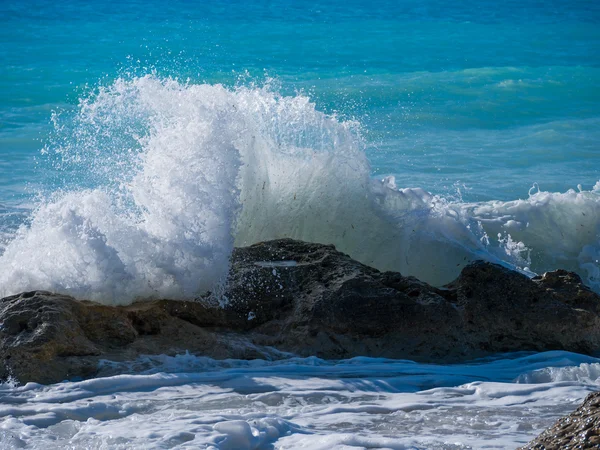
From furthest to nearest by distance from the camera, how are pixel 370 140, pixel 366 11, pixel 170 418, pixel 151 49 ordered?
pixel 366 11 → pixel 151 49 → pixel 370 140 → pixel 170 418

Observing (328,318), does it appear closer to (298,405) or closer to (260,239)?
(298,405)

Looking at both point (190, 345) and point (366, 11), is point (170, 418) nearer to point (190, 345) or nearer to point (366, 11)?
point (190, 345)

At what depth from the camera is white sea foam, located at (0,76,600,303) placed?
4.57 meters

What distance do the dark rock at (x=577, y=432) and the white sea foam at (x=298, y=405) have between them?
22.0 inches

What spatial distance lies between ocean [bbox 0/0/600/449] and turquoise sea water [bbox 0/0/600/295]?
2 centimetres

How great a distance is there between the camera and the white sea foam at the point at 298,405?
3279 mm

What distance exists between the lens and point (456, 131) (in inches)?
498

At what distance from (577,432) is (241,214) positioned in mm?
3681

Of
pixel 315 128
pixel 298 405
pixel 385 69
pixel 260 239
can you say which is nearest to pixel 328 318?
pixel 298 405

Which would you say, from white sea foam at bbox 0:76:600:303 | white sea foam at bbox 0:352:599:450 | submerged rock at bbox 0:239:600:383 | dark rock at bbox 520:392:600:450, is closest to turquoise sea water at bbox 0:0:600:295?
white sea foam at bbox 0:76:600:303

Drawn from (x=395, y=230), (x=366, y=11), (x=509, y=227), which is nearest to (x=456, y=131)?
(x=509, y=227)

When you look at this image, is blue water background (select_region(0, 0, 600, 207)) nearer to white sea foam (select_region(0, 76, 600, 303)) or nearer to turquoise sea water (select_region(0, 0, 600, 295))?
turquoise sea water (select_region(0, 0, 600, 295))

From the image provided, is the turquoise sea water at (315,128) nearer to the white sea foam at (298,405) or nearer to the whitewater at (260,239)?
the whitewater at (260,239)

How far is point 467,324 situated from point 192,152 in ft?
6.22
